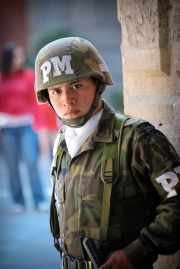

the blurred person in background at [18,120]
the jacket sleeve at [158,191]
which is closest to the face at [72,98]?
the jacket sleeve at [158,191]

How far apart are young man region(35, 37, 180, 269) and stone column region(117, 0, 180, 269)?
34 centimetres

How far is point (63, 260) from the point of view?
228 cm

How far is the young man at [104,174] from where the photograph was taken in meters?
2.06

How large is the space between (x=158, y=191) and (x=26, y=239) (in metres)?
3.51

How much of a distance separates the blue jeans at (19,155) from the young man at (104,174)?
4.14 metres

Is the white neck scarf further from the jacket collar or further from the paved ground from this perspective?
the paved ground

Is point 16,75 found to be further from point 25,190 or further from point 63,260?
point 63,260

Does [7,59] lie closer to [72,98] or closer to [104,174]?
[72,98]

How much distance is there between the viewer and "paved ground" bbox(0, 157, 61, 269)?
479cm

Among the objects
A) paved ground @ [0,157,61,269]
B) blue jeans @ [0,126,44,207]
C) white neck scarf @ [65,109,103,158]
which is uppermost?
white neck scarf @ [65,109,103,158]

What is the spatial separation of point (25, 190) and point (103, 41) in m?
3.50

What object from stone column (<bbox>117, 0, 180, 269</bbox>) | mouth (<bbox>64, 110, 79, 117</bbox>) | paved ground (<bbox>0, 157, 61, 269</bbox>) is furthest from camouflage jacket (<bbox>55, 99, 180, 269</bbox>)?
paved ground (<bbox>0, 157, 61, 269</bbox>)

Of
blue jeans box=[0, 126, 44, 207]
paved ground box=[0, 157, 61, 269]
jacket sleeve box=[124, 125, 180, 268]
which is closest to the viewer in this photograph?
jacket sleeve box=[124, 125, 180, 268]

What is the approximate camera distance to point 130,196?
84.2 inches
